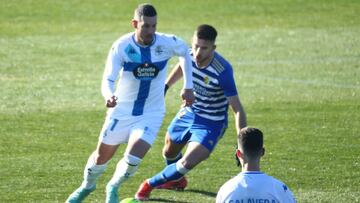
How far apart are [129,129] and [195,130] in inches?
51.7

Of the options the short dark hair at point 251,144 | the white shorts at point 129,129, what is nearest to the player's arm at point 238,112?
the white shorts at point 129,129

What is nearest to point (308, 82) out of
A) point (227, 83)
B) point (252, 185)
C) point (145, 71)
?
point (227, 83)

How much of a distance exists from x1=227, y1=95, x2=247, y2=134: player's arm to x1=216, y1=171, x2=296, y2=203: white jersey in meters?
3.88

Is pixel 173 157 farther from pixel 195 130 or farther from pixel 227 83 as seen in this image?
pixel 227 83

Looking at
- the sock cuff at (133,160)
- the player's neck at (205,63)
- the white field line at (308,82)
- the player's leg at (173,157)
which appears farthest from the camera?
the white field line at (308,82)

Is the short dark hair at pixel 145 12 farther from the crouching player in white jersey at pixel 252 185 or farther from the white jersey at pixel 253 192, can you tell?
the white jersey at pixel 253 192

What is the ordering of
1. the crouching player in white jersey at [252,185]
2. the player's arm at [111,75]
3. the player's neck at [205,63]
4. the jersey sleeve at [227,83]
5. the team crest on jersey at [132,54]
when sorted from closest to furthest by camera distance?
the crouching player in white jersey at [252,185], the player's arm at [111,75], the team crest on jersey at [132,54], the jersey sleeve at [227,83], the player's neck at [205,63]

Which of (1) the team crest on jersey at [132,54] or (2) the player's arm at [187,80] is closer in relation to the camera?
(1) the team crest on jersey at [132,54]

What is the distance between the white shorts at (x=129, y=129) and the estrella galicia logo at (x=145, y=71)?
19.5 inches

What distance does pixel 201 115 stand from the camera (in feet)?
45.8

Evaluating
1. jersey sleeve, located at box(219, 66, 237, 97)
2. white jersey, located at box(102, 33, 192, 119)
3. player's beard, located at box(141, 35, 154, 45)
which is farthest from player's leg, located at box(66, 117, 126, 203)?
jersey sleeve, located at box(219, 66, 237, 97)

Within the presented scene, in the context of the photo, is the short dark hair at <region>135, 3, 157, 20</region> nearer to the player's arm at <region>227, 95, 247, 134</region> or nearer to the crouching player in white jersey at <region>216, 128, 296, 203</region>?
the player's arm at <region>227, 95, 247, 134</region>

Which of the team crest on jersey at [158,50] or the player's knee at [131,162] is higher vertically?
the team crest on jersey at [158,50]

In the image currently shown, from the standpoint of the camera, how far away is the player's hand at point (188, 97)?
12977 millimetres
